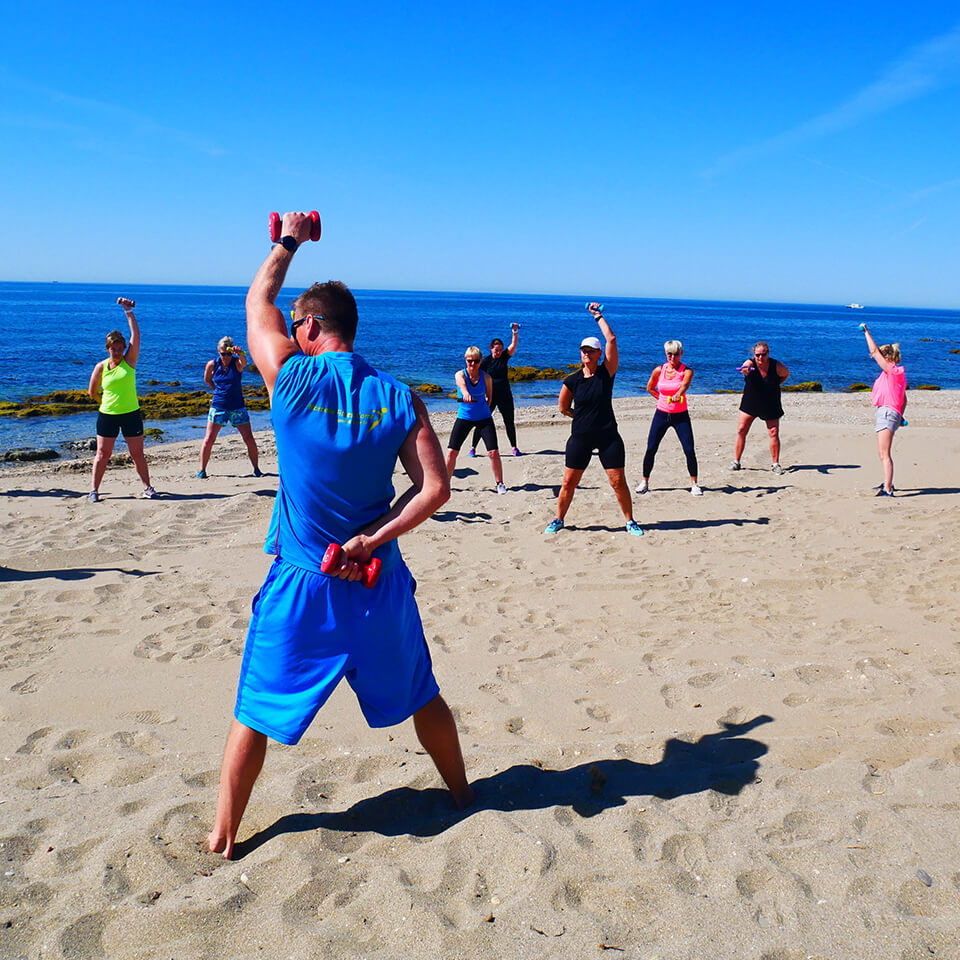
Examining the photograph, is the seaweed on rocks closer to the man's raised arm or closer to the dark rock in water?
the dark rock in water

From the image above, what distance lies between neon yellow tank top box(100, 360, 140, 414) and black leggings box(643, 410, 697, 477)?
251 inches

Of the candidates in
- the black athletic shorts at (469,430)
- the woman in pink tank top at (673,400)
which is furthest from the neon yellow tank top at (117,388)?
the woman in pink tank top at (673,400)

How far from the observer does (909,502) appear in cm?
893

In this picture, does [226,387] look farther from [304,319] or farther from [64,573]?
[304,319]

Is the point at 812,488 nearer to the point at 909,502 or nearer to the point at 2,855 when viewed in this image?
the point at 909,502

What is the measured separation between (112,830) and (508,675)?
2291 mm

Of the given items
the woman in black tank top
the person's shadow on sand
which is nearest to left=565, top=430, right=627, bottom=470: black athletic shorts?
the woman in black tank top

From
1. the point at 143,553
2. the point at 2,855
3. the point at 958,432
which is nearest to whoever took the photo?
the point at 2,855

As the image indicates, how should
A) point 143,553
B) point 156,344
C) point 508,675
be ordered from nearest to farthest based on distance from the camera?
point 508,675 < point 143,553 < point 156,344

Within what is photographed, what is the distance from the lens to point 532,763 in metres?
3.59

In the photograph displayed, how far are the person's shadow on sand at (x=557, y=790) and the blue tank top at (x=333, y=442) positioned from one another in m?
1.15

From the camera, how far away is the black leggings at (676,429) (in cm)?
945

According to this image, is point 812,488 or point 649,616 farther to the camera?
point 812,488

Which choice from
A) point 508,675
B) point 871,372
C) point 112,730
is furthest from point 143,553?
point 871,372
